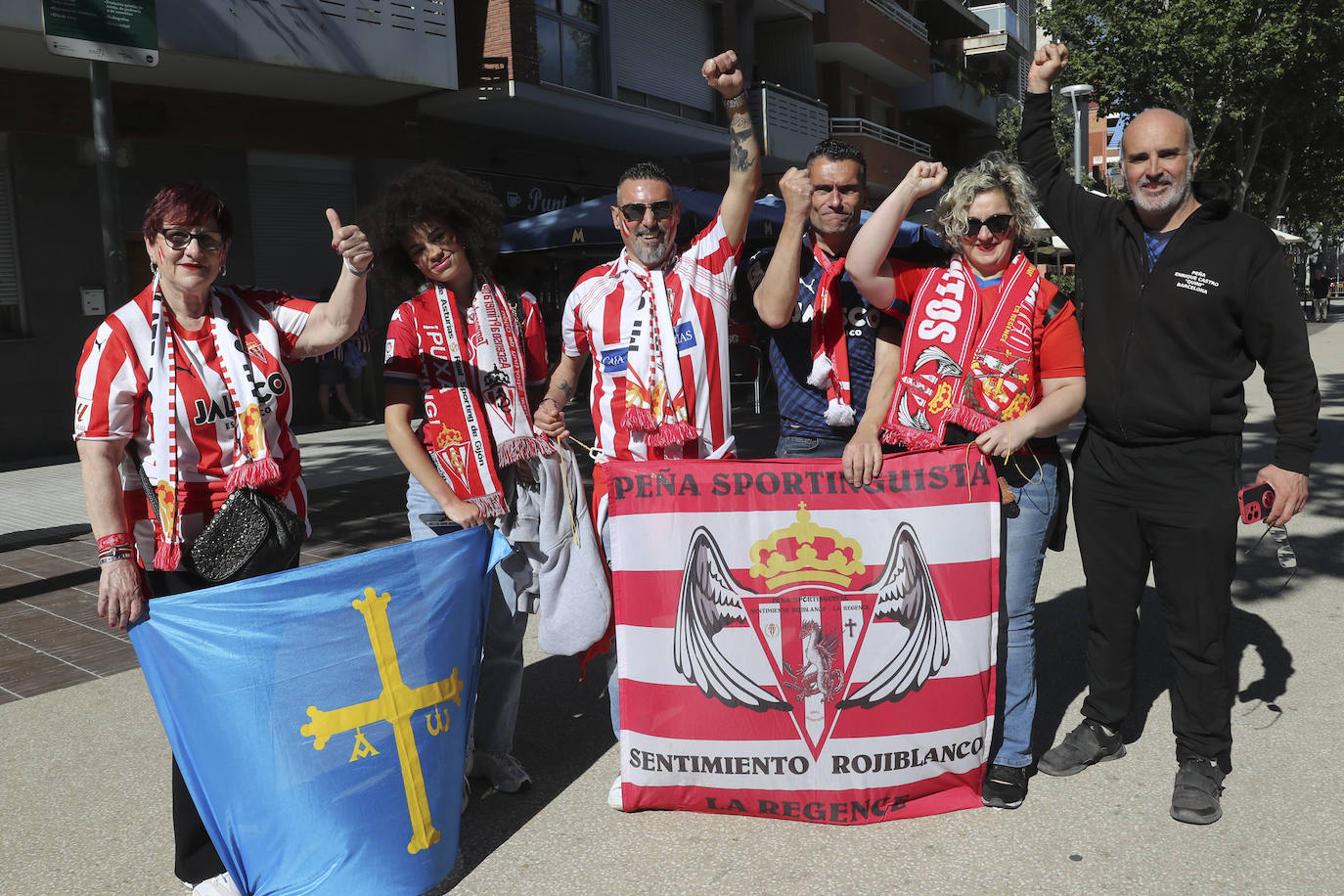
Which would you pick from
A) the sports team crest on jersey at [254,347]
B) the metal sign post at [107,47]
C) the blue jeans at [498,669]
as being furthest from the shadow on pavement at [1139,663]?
the metal sign post at [107,47]

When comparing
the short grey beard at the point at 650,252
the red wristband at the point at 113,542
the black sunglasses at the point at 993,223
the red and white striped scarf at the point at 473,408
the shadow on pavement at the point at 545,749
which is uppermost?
the black sunglasses at the point at 993,223

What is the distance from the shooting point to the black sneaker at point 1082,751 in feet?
11.7

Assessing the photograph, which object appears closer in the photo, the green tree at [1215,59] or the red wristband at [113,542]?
the red wristband at [113,542]

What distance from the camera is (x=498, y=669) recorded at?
3.57m

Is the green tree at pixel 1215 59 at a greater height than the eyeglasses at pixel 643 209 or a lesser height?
greater

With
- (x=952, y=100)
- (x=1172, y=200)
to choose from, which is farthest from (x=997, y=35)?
(x=1172, y=200)

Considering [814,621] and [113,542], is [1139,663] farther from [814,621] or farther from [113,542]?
[113,542]

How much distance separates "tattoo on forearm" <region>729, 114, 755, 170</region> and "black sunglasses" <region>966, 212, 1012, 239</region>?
2.31 ft

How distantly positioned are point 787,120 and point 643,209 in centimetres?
2001

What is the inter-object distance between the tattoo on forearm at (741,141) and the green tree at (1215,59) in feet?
70.8

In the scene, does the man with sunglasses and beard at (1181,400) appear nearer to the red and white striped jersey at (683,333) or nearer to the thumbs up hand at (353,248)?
the red and white striped jersey at (683,333)

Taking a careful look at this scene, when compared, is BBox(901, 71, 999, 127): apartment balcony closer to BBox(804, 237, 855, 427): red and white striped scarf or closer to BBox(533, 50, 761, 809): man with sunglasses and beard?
BBox(804, 237, 855, 427): red and white striped scarf

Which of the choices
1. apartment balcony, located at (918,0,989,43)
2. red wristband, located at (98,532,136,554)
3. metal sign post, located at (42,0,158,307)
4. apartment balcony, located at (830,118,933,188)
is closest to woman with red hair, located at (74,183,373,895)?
red wristband, located at (98,532,136,554)

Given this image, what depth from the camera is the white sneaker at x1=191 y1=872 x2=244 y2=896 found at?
2.89m
